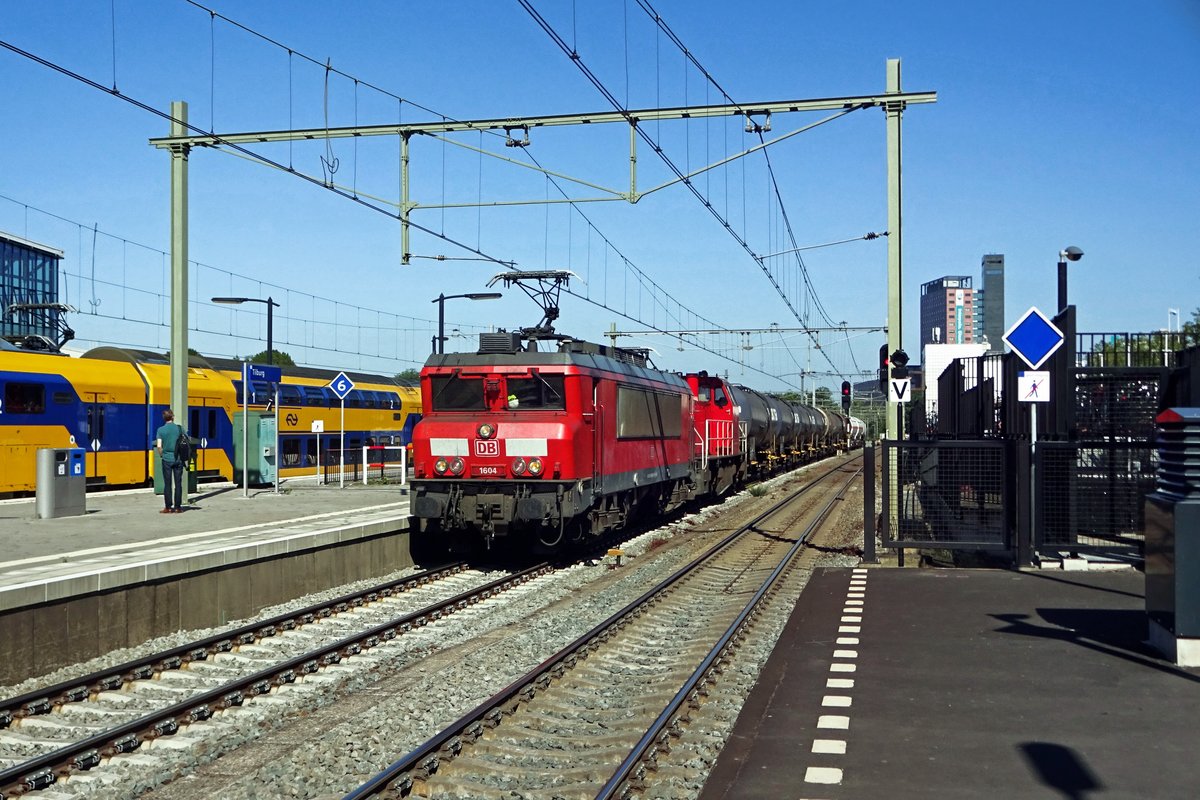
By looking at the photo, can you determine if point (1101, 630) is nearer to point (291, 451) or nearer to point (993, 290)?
point (291, 451)

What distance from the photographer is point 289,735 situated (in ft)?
26.5

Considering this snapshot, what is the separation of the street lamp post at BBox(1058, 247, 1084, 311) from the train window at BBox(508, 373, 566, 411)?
1044 centimetres

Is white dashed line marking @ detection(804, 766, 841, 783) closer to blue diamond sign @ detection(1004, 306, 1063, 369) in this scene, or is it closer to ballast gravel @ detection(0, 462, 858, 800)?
ballast gravel @ detection(0, 462, 858, 800)

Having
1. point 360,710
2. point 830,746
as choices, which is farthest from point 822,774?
point 360,710

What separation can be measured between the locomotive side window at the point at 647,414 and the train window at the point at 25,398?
12.5 meters

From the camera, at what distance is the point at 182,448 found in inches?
751

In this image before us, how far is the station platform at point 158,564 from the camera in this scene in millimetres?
10289

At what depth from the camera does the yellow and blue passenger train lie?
22.7 m

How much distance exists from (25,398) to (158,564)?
1317 cm

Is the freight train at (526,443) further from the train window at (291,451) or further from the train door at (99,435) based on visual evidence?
the train window at (291,451)

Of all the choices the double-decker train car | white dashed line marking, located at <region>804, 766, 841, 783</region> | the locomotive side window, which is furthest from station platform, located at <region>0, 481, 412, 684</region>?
the double-decker train car

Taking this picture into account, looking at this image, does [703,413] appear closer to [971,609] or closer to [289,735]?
[971,609]

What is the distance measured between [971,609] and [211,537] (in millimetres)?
9838

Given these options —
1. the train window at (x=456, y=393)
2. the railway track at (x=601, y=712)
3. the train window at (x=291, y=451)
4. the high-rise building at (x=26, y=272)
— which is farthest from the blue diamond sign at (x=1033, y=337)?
the high-rise building at (x=26, y=272)
